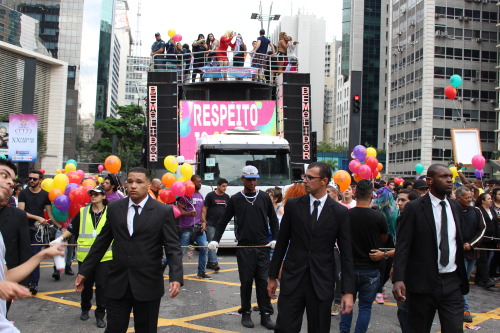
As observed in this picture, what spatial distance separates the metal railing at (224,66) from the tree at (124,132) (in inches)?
1572

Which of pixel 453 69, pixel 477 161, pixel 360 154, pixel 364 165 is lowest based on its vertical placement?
pixel 364 165

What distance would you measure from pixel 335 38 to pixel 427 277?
6830 inches

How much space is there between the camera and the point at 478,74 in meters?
66.3

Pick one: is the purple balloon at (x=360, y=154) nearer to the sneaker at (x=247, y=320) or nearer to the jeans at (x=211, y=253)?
the jeans at (x=211, y=253)


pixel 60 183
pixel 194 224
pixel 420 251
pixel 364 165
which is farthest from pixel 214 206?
pixel 420 251

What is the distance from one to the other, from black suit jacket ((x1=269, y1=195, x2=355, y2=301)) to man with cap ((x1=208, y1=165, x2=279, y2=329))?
223cm

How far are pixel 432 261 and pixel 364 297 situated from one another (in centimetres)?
124

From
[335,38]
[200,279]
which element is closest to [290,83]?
[200,279]

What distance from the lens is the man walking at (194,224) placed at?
9.96m

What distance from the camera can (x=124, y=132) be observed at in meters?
59.0

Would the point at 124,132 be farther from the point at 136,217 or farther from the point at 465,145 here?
the point at 136,217

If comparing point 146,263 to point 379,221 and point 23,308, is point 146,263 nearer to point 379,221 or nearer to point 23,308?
point 379,221

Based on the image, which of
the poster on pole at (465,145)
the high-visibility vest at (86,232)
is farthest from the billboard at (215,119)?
the high-visibility vest at (86,232)

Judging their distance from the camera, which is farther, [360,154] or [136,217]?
[360,154]
